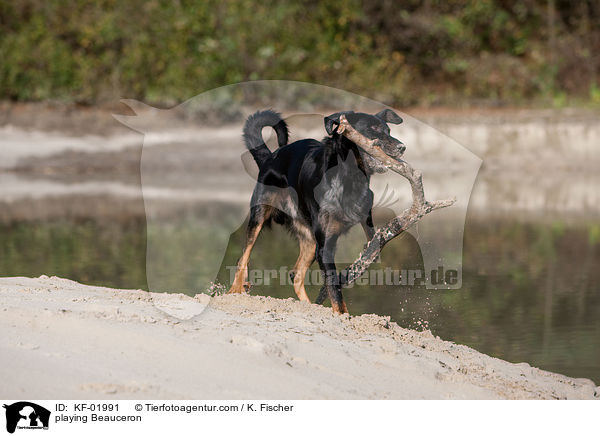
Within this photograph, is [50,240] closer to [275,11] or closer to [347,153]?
[347,153]

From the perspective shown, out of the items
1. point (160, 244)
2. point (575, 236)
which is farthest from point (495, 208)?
point (160, 244)

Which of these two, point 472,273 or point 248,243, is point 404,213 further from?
point 472,273

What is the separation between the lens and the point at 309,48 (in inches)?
825

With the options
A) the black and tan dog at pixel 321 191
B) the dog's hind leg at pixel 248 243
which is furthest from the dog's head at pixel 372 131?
the dog's hind leg at pixel 248 243

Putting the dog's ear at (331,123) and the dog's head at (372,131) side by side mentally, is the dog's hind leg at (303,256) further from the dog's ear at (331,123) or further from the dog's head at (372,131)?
the dog's ear at (331,123)

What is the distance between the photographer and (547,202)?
13.7m

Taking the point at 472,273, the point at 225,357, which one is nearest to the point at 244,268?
the point at 225,357

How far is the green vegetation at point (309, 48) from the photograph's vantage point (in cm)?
2028

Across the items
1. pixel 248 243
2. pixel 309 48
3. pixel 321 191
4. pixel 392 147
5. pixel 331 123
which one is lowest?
pixel 248 243

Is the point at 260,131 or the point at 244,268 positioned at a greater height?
the point at 260,131
